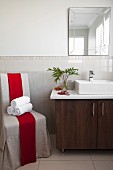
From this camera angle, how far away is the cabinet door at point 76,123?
6.33 ft

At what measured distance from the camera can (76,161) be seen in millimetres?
1960

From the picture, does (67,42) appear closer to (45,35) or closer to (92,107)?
(45,35)

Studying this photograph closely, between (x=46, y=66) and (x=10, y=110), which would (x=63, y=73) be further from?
(x=10, y=110)

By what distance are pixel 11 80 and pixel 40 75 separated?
450 millimetres

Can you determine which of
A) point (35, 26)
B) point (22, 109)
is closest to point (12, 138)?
point (22, 109)

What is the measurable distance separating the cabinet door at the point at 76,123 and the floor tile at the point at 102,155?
14 centimetres

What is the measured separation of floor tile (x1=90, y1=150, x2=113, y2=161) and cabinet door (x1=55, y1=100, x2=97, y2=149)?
14cm

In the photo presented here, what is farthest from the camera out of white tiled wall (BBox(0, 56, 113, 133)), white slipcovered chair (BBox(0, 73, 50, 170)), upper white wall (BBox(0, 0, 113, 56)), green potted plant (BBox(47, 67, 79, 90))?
white tiled wall (BBox(0, 56, 113, 133))

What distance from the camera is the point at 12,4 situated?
7.40 ft

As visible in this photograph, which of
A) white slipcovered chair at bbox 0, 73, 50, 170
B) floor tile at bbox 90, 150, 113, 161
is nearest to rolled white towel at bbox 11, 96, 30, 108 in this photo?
white slipcovered chair at bbox 0, 73, 50, 170

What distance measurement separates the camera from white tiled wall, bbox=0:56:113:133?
238cm


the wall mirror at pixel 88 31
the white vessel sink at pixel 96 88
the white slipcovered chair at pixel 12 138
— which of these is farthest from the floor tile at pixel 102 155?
the wall mirror at pixel 88 31

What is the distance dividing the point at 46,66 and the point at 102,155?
56.7 inches

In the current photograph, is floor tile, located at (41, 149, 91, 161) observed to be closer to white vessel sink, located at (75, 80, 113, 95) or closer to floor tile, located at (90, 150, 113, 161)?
floor tile, located at (90, 150, 113, 161)
